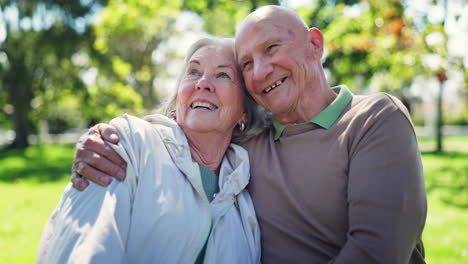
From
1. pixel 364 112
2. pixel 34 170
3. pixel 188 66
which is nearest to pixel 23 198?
pixel 34 170

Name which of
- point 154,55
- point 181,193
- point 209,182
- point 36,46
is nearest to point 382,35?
point 154,55

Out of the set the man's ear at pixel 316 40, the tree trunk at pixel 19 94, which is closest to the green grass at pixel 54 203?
the man's ear at pixel 316 40

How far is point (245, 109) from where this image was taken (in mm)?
2836

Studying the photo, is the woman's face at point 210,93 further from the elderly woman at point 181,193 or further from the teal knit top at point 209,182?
the teal knit top at point 209,182

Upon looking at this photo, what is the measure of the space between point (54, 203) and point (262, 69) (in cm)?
707

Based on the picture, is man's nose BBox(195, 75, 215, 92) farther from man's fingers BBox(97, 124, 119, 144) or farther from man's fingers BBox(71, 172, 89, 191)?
man's fingers BBox(71, 172, 89, 191)

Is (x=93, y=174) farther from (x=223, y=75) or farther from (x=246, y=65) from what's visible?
(x=246, y=65)

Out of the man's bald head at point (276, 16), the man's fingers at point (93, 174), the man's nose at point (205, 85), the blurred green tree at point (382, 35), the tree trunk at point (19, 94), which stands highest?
the man's bald head at point (276, 16)

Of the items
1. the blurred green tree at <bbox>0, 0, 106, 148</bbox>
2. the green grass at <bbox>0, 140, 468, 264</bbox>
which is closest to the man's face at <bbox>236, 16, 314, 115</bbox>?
the green grass at <bbox>0, 140, 468, 264</bbox>

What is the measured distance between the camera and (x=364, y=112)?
2219mm

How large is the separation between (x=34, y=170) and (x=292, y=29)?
13.3 m

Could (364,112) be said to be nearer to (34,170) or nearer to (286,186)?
(286,186)

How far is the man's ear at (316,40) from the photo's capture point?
2.62m

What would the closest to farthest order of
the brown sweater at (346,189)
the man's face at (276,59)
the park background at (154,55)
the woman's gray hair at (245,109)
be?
the brown sweater at (346,189) → the man's face at (276,59) → the woman's gray hair at (245,109) → the park background at (154,55)
